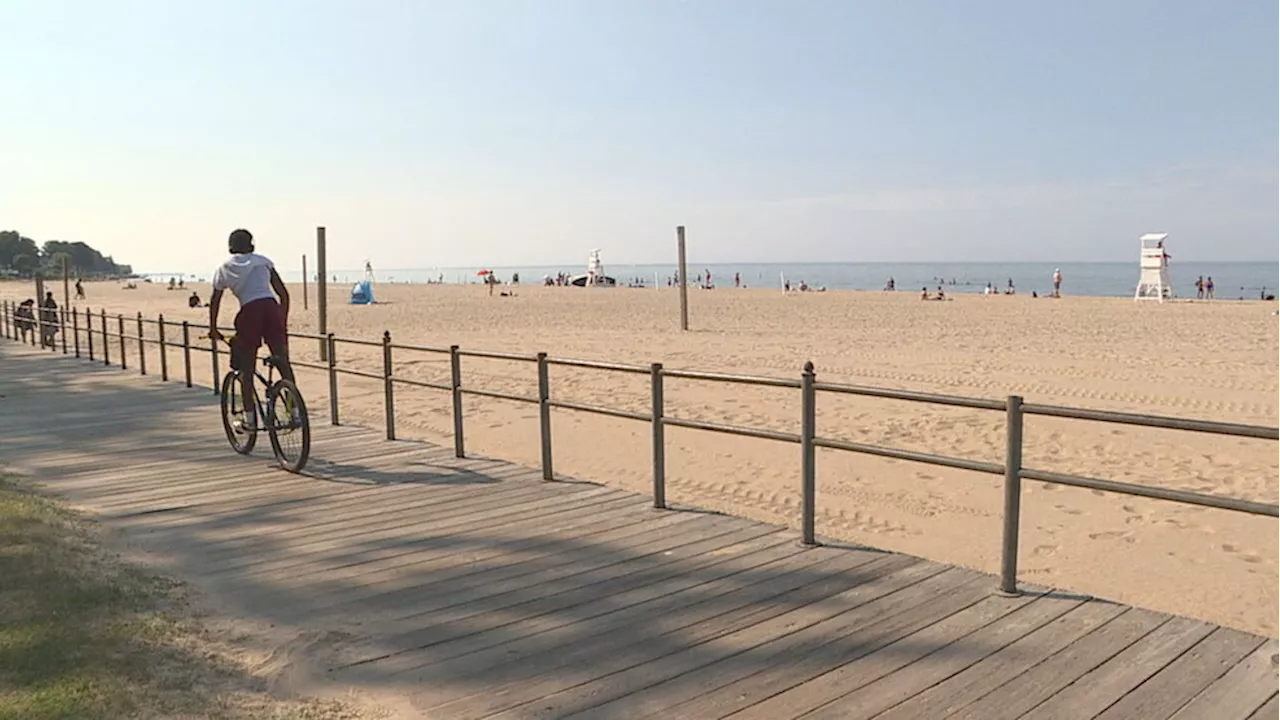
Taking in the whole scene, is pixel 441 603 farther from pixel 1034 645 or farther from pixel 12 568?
pixel 1034 645

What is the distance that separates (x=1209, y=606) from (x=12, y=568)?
6.41m

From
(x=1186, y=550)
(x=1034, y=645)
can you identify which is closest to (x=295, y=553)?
(x=1034, y=645)

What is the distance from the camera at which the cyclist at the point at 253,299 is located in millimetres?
6500

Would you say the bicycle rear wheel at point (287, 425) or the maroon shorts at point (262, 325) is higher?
the maroon shorts at point (262, 325)

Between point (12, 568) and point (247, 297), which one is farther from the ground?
point (247, 297)

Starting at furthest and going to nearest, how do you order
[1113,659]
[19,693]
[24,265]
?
[24,265] < [1113,659] < [19,693]

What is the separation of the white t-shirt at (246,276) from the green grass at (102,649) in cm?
228

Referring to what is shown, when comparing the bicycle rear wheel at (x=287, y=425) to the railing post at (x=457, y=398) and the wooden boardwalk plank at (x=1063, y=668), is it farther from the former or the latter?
the wooden boardwalk plank at (x=1063, y=668)

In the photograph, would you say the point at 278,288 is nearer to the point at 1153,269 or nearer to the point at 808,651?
the point at 808,651

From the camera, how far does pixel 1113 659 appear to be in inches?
134

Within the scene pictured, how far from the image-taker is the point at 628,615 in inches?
153

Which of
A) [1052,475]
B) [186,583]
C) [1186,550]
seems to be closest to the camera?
[1052,475]

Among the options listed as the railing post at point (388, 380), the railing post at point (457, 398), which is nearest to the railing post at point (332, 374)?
the railing post at point (388, 380)

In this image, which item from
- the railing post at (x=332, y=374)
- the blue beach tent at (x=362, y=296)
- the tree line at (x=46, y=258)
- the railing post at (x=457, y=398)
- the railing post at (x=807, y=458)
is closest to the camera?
the railing post at (x=807, y=458)
